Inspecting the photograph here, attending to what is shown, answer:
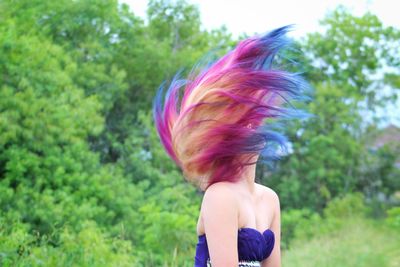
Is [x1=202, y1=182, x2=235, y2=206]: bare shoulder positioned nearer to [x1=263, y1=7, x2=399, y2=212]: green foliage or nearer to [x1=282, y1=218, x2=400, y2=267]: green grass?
[x1=282, y1=218, x2=400, y2=267]: green grass

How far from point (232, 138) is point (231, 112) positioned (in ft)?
0.25

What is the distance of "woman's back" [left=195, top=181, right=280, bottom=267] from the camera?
2.13m

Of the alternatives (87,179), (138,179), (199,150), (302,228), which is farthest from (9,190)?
(199,150)

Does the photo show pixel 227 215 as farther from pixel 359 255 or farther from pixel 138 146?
pixel 138 146

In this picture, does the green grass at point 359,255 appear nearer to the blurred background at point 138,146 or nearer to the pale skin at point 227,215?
the blurred background at point 138,146

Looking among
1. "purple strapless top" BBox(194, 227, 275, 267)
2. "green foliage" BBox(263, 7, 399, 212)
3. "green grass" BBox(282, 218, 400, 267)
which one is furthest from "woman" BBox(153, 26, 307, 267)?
"green foliage" BBox(263, 7, 399, 212)

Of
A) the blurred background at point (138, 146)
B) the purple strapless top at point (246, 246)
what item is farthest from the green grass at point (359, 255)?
the purple strapless top at point (246, 246)

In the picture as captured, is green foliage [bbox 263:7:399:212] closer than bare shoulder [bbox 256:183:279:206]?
No

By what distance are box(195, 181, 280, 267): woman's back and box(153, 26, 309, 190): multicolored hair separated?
0.07m

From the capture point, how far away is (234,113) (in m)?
2.21

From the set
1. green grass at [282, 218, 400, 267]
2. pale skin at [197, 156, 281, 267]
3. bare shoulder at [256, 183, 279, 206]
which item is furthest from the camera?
green grass at [282, 218, 400, 267]

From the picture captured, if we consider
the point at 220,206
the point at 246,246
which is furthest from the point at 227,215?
the point at 246,246

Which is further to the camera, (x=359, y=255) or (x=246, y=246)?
(x=359, y=255)

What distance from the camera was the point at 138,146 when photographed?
55.0ft
